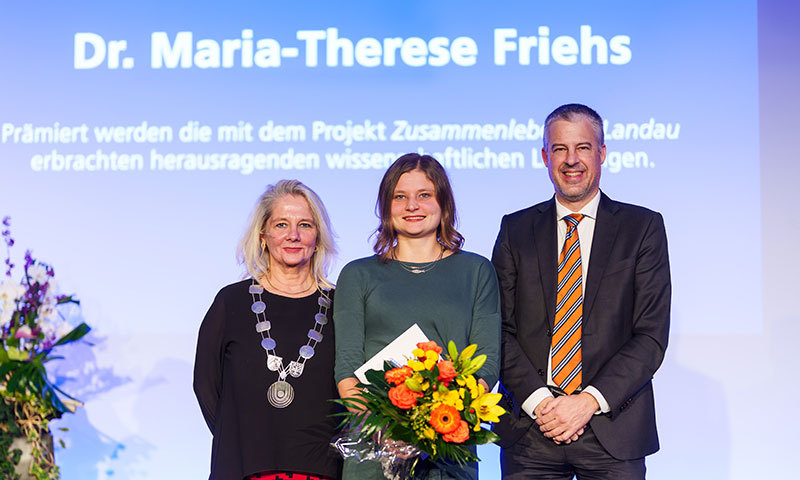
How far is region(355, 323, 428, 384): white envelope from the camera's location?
8.55 feet

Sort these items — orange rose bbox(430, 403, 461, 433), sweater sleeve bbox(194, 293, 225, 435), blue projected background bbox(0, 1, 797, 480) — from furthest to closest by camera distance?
blue projected background bbox(0, 1, 797, 480) < sweater sleeve bbox(194, 293, 225, 435) < orange rose bbox(430, 403, 461, 433)

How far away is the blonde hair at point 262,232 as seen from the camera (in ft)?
10.0

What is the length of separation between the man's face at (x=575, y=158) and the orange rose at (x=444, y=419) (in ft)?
3.46

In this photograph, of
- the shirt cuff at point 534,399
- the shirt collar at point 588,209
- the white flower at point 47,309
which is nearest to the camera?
the white flower at point 47,309

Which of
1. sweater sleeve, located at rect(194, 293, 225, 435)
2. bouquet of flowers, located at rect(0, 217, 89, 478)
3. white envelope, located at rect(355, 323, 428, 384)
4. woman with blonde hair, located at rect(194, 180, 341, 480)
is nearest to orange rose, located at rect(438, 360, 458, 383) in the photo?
white envelope, located at rect(355, 323, 428, 384)

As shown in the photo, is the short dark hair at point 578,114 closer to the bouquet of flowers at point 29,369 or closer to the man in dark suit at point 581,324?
the man in dark suit at point 581,324

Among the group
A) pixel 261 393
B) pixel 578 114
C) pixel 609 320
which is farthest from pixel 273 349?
pixel 578 114

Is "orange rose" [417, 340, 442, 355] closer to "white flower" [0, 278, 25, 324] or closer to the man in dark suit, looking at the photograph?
the man in dark suit

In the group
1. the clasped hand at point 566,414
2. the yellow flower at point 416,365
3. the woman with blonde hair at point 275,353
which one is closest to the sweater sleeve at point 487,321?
the clasped hand at point 566,414

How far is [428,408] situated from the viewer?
2291mm

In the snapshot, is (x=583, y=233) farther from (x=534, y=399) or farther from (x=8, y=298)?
(x=8, y=298)

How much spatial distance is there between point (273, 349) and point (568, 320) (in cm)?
98

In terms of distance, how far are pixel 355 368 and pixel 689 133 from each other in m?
2.76

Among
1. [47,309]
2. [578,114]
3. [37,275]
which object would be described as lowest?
[47,309]
